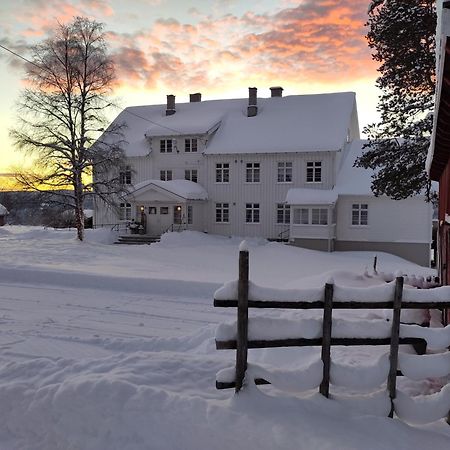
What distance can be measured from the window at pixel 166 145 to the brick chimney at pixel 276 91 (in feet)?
33.1

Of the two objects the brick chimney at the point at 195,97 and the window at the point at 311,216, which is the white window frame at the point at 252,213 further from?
the brick chimney at the point at 195,97

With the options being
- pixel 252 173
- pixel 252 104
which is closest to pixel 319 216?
pixel 252 173

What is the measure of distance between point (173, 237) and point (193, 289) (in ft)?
51.9

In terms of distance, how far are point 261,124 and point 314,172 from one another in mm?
6292

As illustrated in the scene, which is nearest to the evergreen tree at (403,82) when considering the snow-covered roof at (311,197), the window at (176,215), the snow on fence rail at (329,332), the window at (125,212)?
the snow-covered roof at (311,197)

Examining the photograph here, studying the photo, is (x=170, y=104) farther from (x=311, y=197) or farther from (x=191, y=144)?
(x=311, y=197)

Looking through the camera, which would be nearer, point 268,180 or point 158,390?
point 158,390

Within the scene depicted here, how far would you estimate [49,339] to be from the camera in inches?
331

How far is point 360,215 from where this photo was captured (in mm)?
29312

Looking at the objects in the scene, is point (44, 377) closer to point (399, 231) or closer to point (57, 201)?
point (57, 201)

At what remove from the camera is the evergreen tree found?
631 inches

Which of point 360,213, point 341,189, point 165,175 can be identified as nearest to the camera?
point 360,213

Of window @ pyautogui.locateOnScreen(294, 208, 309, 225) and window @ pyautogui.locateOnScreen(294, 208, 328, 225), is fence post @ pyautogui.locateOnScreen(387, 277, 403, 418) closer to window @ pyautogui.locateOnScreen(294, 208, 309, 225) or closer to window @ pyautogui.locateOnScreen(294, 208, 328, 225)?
window @ pyautogui.locateOnScreen(294, 208, 328, 225)

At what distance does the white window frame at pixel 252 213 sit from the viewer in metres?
32.2
